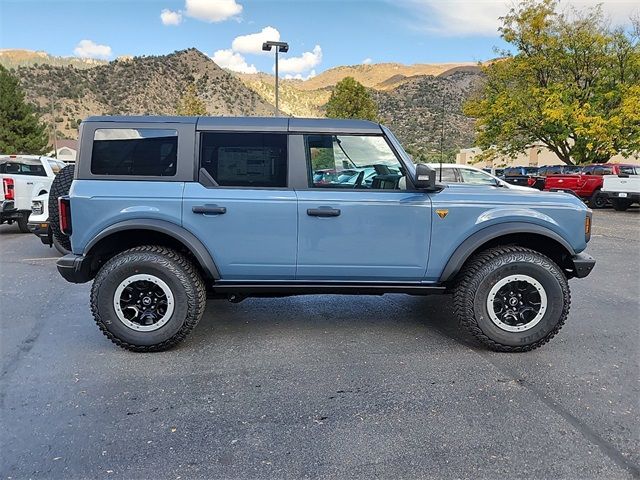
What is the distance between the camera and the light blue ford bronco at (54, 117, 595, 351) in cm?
378

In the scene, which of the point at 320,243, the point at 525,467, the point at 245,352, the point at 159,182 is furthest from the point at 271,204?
the point at 525,467

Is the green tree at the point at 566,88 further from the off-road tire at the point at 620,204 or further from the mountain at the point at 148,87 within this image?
the mountain at the point at 148,87

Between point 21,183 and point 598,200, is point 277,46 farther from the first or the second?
point 598,200

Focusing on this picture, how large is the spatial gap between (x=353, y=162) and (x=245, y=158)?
0.91 metres

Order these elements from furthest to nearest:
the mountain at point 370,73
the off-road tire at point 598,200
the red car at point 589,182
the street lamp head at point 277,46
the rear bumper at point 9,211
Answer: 1. the mountain at point 370,73
2. the street lamp head at point 277,46
3. the off-road tire at point 598,200
4. the red car at point 589,182
5. the rear bumper at point 9,211

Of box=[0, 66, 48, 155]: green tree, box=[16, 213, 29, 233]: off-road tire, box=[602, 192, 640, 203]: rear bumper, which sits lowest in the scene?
box=[16, 213, 29, 233]: off-road tire

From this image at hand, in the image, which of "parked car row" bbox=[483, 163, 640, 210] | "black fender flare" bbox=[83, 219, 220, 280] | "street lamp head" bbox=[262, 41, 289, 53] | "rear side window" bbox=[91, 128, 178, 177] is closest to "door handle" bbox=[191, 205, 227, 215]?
"black fender flare" bbox=[83, 219, 220, 280]

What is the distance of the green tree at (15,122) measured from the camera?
3169cm

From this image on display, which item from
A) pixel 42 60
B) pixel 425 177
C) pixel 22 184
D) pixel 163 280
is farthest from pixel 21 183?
pixel 42 60

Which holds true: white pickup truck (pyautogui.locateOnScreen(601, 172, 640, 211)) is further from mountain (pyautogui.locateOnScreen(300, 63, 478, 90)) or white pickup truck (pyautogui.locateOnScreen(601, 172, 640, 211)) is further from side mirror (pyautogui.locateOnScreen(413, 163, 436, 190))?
mountain (pyautogui.locateOnScreen(300, 63, 478, 90))

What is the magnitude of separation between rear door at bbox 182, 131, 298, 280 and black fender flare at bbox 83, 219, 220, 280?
0.06 meters

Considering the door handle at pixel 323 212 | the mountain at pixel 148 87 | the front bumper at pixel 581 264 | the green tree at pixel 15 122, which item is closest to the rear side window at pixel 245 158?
the door handle at pixel 323 212

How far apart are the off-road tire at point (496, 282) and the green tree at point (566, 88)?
18560mm

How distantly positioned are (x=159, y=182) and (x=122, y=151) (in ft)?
1.34
